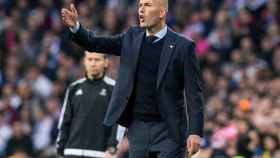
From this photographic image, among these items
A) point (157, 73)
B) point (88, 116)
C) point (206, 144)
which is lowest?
point (206, 144)

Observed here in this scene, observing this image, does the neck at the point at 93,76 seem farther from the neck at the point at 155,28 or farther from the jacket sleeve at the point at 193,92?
the jacket sleeve at the point at 193,92

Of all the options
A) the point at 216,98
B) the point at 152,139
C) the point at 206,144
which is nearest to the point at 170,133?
the point at 152,139

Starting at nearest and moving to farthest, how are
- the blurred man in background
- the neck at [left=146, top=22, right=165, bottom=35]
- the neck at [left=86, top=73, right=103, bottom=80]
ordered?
1. the neck at [left=146, top=22, right=165, bottom=35]
2. the blurred man in background
3. the neck at [left=86, top=73, right=103, bottom=80]

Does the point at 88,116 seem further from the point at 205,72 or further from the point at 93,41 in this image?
the point at 205,72

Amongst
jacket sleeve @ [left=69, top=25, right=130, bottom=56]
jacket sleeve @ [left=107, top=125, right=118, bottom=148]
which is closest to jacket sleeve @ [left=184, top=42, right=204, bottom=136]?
jacket sleeve @ [left=69, top=25, right=130, bottom=56]

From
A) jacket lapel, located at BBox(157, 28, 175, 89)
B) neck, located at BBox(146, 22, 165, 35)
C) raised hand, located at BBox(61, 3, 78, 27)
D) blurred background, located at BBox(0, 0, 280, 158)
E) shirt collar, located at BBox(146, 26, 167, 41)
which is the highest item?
raised hand, located at BBox(61, 3, 78, 27)

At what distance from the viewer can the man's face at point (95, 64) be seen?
10.2 m

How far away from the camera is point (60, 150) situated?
10.2m

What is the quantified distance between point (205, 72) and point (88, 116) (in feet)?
22.7

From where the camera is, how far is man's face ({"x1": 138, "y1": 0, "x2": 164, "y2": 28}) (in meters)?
7.68

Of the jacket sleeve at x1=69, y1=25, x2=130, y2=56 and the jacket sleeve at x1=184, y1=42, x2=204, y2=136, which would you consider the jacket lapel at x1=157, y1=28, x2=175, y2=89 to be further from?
the jacket sleeve at x1=69, y1=25, x2=130, y2=56

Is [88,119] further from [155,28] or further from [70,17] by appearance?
[70,17]

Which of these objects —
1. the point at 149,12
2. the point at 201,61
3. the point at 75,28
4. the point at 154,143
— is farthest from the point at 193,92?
the point at 201,61

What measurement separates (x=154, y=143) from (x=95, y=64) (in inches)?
106
